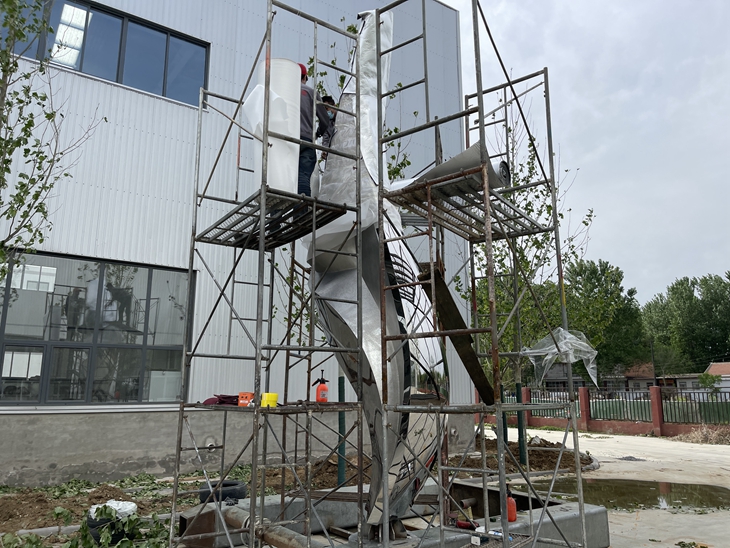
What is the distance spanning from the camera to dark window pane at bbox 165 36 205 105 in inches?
551

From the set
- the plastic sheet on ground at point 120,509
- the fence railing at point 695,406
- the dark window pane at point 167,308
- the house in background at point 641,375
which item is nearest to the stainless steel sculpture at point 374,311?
the plastic sheet on ground at point 120,509

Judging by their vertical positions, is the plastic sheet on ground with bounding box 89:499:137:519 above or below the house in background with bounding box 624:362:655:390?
below

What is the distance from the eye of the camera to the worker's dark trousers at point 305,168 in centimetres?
742

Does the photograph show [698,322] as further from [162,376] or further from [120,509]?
[120,509]

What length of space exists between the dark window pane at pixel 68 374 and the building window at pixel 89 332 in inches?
0.7

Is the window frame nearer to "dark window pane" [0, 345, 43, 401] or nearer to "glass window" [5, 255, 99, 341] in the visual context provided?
"glass window" [5, 255, 99, 341]

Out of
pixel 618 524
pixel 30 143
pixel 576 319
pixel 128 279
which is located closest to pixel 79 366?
pixel 128 279

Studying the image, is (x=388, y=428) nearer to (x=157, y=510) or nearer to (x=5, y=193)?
(x=157, y=510)

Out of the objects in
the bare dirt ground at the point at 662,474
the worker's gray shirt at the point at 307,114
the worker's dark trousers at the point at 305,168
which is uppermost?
the worker's gray shirt at the point at 307,114

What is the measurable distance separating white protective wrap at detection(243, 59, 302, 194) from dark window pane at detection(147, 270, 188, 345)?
7205 mm

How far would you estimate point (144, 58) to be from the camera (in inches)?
539

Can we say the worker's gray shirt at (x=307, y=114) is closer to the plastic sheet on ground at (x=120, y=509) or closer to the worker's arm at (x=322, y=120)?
the worker's arm at (x=322, y=120)

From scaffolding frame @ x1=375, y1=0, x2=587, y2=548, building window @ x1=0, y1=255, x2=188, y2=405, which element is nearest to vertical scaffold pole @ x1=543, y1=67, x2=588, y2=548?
scaffolding frame @ x1=375, y1=0, x2=587, y2=548

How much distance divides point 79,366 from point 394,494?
→ 8.55 meters
